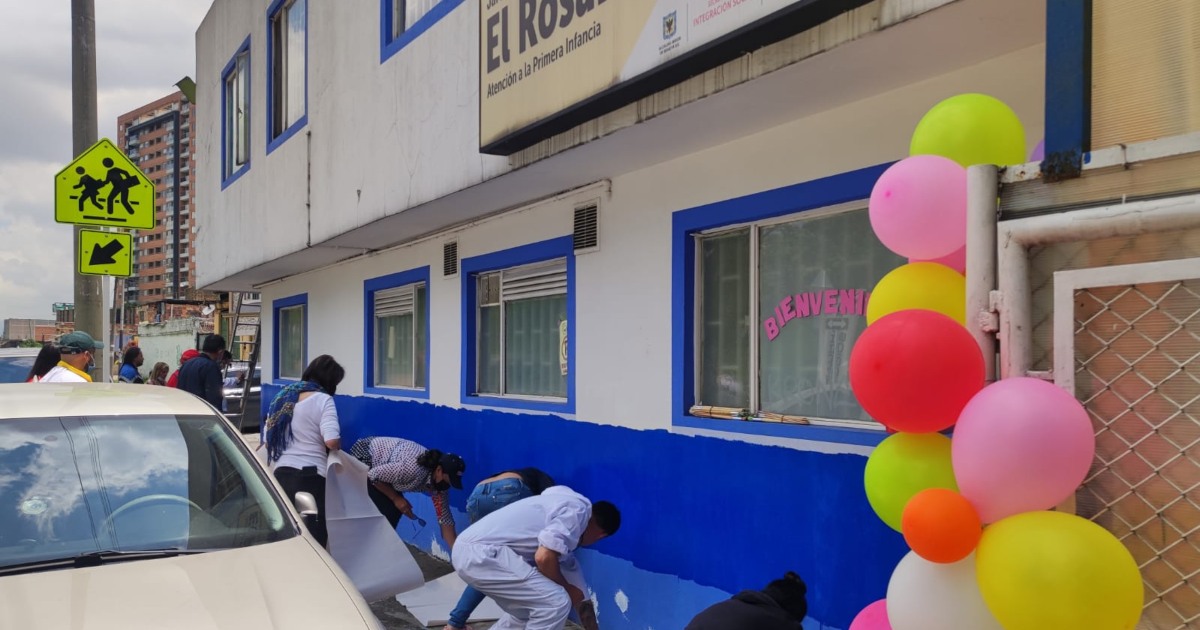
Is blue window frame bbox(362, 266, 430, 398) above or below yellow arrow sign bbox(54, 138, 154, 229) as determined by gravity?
below

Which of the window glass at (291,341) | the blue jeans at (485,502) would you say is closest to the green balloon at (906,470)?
the blue jeans at (485,502)

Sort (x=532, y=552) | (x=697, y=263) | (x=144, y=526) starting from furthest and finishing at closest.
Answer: (x=697, y=263)
(x=532, y=552)
(x=144, y=526)

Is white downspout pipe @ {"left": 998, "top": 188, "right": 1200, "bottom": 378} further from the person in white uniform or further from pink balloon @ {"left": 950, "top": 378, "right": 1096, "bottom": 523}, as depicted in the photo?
the person in white uniform

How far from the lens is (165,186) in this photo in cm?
13688

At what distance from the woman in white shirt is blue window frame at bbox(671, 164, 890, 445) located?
2.27m

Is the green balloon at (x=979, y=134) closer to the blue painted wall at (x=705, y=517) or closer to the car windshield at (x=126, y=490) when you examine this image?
the blue painted wall at (x=705, y=517)

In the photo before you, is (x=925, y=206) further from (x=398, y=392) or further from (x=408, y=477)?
(x=398, y=392)

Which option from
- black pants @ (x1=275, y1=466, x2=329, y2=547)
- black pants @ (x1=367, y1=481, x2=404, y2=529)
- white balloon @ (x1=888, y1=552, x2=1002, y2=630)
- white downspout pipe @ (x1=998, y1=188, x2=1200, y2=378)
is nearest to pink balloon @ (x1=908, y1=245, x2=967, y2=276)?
white downspout pipe @ (x1=998, y1=188, x2=1200, y2=378)

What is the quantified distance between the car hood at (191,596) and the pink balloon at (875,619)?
1.48m

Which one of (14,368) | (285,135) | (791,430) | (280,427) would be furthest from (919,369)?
(14,368)

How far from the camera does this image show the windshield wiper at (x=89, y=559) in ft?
9.66

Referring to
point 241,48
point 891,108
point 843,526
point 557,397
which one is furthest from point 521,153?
point 241,48

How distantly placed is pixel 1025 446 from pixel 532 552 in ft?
10.9

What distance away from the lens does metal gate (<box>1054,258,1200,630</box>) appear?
193 cm
